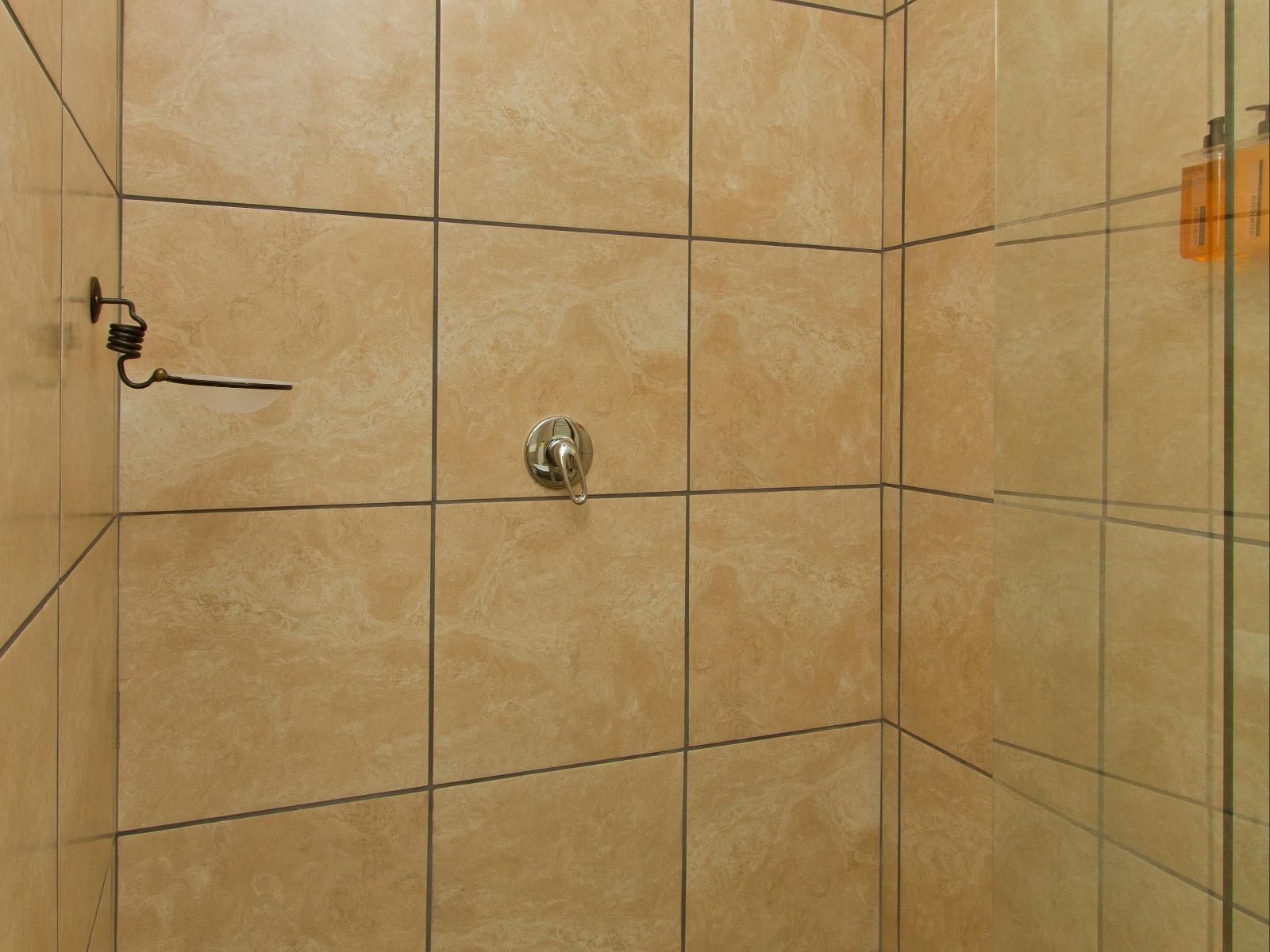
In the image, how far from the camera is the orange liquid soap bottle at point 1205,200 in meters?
0.43

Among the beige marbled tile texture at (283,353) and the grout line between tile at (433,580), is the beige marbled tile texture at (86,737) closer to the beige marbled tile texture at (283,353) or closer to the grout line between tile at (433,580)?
the beige marbled tile texture at (283,353)

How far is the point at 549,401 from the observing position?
43.3 inches

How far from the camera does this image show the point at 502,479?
3.55 ft

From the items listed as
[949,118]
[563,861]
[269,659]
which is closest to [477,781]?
[563,861]

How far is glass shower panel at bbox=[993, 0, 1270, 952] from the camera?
42 cm

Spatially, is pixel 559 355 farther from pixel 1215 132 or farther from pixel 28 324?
pixel 1215 132

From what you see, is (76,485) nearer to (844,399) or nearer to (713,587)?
(713,587)

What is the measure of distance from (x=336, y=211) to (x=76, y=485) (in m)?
0.46

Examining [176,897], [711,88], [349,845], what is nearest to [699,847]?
[349,845]

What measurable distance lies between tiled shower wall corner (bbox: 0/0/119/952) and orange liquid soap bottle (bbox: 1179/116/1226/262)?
61 centimetres

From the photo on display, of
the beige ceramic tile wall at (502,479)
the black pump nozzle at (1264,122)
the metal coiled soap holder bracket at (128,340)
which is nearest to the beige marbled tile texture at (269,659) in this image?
the beige ceramic tile wall at (502,479)

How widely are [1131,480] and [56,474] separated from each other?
70 cm

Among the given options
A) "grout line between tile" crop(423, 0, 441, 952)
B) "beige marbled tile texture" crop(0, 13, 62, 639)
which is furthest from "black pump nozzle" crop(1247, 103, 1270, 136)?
"grout line between tile" crop(423, 0, 441, 952)

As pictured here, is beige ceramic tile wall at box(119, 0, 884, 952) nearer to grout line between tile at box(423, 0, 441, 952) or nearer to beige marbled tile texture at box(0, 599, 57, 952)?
grout line between tile at box(423, 0, 441, 952)
